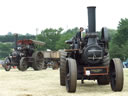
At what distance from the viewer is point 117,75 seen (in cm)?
927

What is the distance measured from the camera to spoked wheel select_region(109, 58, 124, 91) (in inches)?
364

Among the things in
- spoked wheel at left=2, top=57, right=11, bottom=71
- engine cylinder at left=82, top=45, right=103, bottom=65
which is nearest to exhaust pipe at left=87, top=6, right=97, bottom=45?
engine cylinder at left=82, top=45, right=103, bottom=65

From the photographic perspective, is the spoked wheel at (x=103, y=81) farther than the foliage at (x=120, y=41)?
No

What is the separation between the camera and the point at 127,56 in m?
59.2

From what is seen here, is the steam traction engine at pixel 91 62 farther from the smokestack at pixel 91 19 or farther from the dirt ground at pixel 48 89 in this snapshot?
the dirt ground at pixel 48 89

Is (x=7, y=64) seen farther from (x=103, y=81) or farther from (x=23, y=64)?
(x=103, y=81)

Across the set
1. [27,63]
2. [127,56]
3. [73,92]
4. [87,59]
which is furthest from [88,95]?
[127,56]

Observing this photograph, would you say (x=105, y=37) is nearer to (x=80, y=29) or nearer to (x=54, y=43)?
(x=80, y=29)

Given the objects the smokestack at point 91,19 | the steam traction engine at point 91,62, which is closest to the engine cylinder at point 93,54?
the steam traction engine at point 91,62

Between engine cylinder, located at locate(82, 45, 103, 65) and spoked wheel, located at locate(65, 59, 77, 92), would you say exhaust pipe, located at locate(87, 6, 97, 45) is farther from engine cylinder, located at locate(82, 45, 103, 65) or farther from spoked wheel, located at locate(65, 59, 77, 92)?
spoked wheel, located at locate(65, 59, 77, 92)

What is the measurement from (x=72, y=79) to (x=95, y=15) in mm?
2305

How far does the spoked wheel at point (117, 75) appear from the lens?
364 inches

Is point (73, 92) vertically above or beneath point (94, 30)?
beneath

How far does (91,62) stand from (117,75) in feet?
3.27
